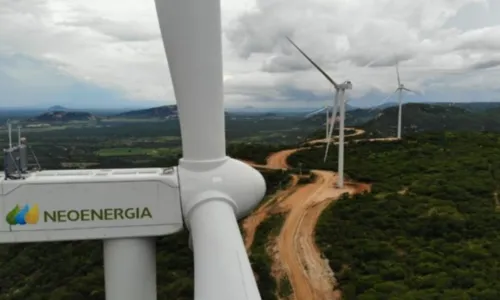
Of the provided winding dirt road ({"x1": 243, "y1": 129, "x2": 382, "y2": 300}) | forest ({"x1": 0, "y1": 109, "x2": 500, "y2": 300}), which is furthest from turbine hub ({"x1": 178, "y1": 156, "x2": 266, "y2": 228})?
winding dirt road ({"x1": 243, "y1": 129, "x2": 382, "y2": 300})

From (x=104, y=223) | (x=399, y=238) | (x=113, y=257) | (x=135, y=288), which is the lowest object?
(x=399, y=238)

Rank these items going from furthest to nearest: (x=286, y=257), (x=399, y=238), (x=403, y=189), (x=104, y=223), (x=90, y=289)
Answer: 1. (x=403, y=189)
2. (x=399, y=238)
3. (x=286, y=257)
4. (x=90, y=289)
5. (x=104, y=223)

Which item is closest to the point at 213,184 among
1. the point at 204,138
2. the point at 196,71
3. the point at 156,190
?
the point at 204,138

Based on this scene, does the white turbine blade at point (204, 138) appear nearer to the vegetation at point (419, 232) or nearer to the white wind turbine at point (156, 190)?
the white wind turbine at point (156, 190)

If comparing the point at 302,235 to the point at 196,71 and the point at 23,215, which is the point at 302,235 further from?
the point at 196,71

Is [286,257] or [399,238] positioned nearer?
[286,257]

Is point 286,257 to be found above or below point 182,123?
below

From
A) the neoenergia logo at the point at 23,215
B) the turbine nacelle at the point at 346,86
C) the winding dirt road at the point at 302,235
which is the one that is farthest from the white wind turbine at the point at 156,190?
the turbine nacelle at the point at 346,86

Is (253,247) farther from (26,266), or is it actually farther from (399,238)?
(26,266)

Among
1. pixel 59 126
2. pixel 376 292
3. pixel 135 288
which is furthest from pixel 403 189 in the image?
pixel 59 126
